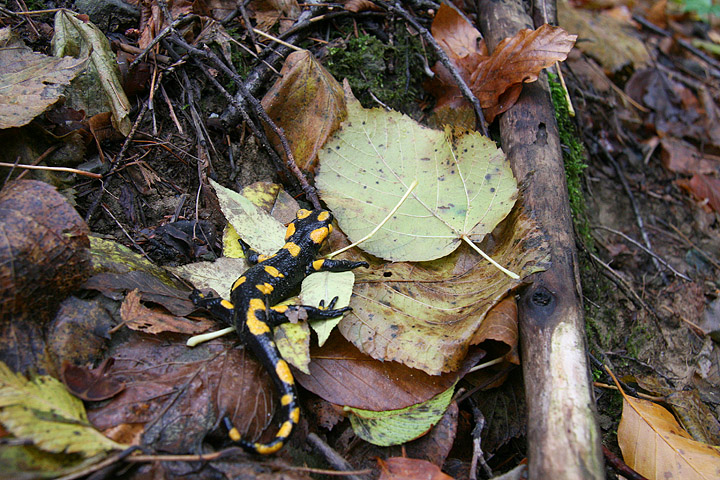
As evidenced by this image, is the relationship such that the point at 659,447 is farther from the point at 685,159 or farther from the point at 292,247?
the point at 685,159

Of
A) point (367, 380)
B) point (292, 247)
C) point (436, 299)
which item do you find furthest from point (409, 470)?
point (292, 247)

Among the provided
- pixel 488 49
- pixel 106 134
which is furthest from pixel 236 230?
pixel 488 49

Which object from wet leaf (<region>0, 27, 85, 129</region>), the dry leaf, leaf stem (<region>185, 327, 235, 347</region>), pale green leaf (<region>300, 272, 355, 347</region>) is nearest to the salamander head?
pale green leaf (<region>300, 272, 355, 347</region>)

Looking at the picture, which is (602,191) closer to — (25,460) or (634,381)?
(634,381)

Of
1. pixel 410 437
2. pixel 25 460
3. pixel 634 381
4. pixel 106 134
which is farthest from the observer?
pixel 106 134

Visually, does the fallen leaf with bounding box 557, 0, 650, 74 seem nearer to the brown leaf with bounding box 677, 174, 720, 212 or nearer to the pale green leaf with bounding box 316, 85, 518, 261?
the brown leaf with bounding box 677, 174, 720, 212

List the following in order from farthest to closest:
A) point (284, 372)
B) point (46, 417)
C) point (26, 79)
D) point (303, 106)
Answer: point (303, 106) < point (26, 79) < point (284, 372) < point (46, 417)
